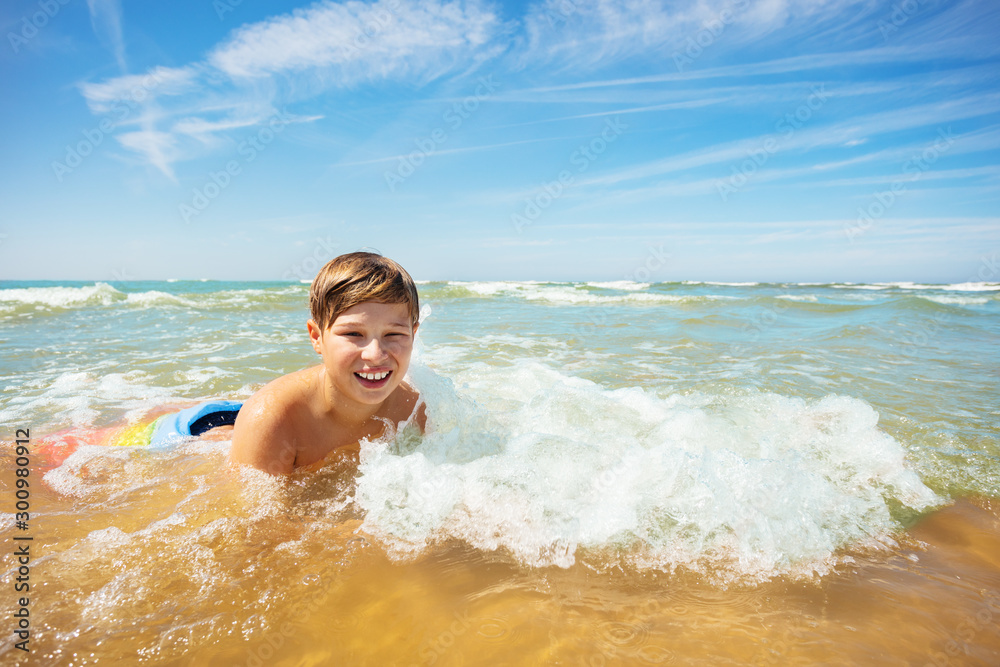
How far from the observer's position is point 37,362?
6.44 metres

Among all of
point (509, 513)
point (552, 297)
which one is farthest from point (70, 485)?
point (552, 297)

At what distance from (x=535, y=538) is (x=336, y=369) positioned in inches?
50.7

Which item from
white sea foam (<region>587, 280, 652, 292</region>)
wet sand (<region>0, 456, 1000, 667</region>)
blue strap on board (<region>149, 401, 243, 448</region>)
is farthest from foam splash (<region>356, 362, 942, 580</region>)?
white sea foam (<region>587, 280, 652, 292</region>)

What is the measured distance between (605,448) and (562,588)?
124 centimetres

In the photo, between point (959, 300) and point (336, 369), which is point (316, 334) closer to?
point (336, 369)

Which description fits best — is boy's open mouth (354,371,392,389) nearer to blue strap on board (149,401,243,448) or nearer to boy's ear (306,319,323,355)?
boy's ear (306,319,323,355)

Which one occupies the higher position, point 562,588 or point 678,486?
point 678,486

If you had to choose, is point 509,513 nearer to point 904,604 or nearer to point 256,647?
point 256,647

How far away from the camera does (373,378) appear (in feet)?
8.66

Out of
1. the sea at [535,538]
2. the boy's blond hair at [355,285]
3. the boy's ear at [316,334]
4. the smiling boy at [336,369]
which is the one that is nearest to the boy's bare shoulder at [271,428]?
the smiling boy at [336,369]

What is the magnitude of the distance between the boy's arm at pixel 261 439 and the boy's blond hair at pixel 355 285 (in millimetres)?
529

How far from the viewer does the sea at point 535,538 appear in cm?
165

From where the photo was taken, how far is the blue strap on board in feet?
11.0

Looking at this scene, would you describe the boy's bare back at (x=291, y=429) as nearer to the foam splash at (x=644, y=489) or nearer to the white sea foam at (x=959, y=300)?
the foam splash at (x=644, y=489)
